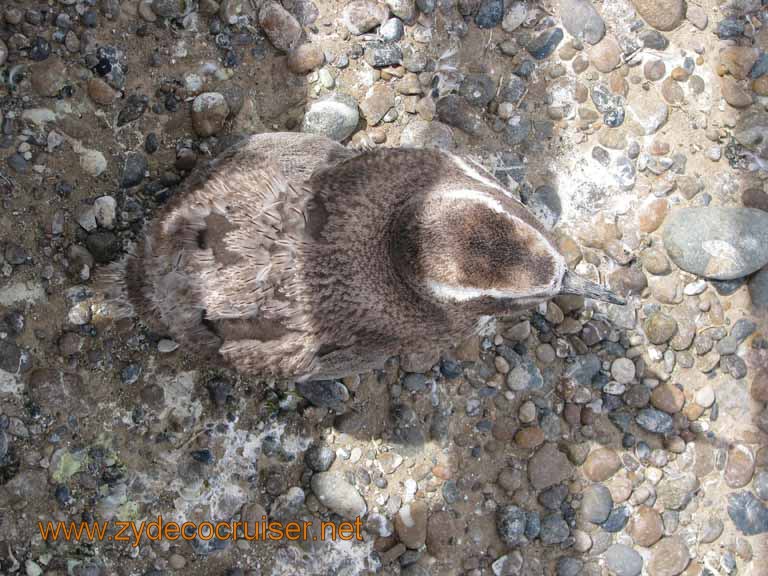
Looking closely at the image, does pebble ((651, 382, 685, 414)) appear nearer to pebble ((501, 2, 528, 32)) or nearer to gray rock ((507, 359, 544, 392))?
gray rock ((507, 359, 544, 392))

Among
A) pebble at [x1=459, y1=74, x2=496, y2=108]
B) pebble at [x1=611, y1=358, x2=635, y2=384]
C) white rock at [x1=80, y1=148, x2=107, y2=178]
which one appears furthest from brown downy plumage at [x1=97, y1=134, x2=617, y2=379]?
pebble at [x1=611, y1=358, x2=635, y2=384]

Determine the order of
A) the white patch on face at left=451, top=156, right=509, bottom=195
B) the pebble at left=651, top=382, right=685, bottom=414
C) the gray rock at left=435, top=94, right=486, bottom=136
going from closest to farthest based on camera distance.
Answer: the white patch on face at left=451, top=156, right=509, bottom=195 < the gray rock at left=435, top=94, right=486, bottom=136 < the pebble at left=651, top=382, right=685, bottom=414

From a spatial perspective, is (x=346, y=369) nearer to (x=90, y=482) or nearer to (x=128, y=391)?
(x=128, y=391)

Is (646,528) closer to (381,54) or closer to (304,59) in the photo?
(381,54)

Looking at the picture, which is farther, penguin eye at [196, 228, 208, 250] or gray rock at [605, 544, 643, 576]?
gray rock at [605, 544, 643, 576]

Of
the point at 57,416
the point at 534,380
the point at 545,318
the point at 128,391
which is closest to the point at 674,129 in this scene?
the point at 545,318

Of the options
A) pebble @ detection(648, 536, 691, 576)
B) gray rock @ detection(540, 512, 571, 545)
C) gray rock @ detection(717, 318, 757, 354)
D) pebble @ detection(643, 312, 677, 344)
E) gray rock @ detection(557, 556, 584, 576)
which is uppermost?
pebble @ detection(643, 312, 677, 344)
